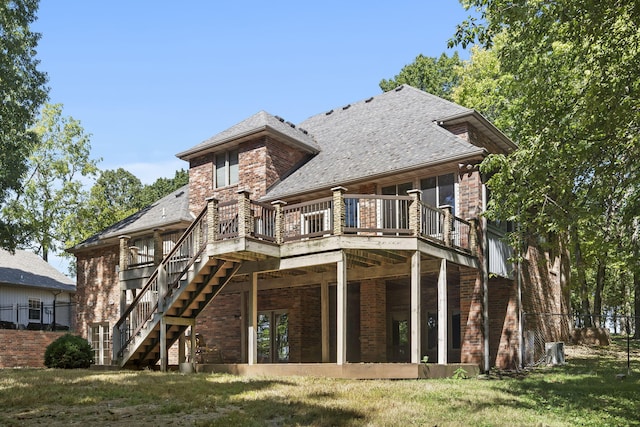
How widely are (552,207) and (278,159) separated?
1078 cm

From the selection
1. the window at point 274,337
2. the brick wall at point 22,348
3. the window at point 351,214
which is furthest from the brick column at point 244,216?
the brick wall at point 22,348

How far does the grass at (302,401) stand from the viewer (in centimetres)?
997

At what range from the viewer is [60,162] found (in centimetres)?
4219

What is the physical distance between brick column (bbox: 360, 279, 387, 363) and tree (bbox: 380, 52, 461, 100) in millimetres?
24378

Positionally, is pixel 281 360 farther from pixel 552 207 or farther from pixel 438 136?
pixel 552 207

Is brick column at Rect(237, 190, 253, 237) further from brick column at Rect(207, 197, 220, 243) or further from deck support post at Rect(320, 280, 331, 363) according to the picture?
deck support post at Rect(320, 280, 331, 363)

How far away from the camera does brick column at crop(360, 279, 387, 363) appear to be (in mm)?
20281

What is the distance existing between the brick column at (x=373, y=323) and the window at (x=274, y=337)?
3.69 m

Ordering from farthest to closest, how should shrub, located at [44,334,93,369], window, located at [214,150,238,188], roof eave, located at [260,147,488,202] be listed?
1. window, located at [214,150,238,188]
2. shrub, located at [44,334,93,369]
3. roof eave, located at [260,147,488,202]

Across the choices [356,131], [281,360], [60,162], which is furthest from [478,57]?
[60,162]

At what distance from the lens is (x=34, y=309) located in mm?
37156

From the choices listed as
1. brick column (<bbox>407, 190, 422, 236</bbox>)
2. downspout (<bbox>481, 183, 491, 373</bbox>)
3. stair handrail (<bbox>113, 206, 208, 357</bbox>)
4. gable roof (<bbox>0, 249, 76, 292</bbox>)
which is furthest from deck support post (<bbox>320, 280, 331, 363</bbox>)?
gable roof (<bbox>0, 249, 76, 292</bbox>)

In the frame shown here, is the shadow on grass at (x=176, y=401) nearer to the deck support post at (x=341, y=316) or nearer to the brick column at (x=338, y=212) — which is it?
the deck support post at (x=341, y=316)

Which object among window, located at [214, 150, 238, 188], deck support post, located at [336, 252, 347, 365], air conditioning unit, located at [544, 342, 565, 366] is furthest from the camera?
window, located at [214, 150, 238, 188]
